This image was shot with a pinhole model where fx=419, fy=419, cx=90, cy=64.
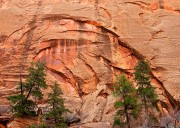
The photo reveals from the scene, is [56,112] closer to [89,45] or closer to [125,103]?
[125,103]

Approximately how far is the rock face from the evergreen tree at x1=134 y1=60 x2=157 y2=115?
243 centimetres

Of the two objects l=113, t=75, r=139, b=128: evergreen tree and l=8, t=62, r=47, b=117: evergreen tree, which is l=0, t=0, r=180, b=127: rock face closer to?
l=113, t=75, r=139, b=128: evergreen tree

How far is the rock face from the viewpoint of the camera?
2773 centimetres

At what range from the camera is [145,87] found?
2538 cm

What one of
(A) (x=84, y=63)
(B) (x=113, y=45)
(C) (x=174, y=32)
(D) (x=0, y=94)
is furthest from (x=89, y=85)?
(C) (x=174, y=32)

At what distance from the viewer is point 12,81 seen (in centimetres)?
2808

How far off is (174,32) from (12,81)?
12.1m

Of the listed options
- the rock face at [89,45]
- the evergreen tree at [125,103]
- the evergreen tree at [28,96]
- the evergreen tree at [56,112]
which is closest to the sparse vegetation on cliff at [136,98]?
the evergreen tree at [125,103]

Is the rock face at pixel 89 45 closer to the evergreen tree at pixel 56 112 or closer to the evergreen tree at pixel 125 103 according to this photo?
the evergreen tree at pixel 125 103

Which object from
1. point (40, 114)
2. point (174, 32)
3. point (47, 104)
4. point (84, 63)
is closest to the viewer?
point (40, 114)

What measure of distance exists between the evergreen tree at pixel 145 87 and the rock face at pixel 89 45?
2435mm

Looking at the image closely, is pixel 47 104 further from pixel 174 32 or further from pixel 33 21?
pixel 174 32

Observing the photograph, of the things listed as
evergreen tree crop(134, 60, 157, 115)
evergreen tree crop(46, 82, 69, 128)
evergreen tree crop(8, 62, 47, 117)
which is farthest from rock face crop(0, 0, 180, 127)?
evergreen tree crop(8, 62, 47, 117)

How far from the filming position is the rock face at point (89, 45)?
91.0 ft
